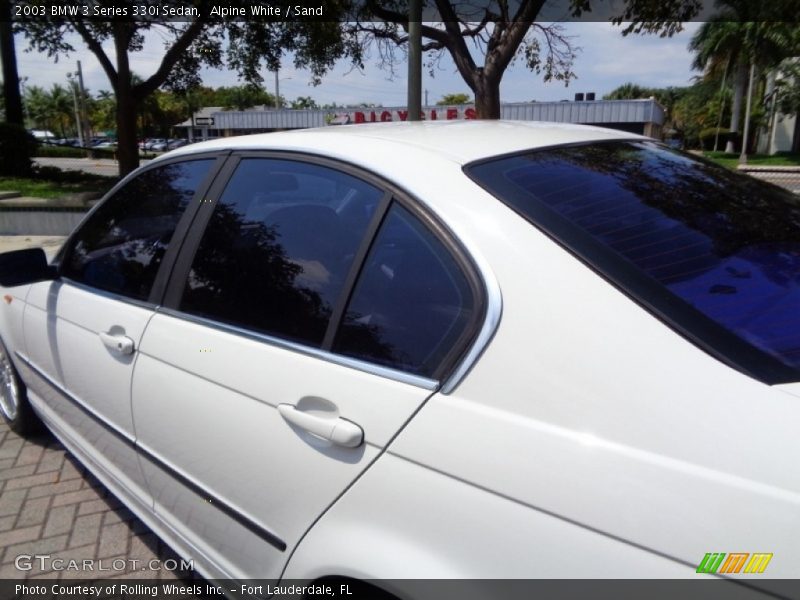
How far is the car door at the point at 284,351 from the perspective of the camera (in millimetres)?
1466

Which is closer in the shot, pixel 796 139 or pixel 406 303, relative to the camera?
pixel 406 303

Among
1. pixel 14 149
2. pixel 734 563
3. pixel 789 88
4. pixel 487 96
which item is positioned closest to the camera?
pixel 734 563

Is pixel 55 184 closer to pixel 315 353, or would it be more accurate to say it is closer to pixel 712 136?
pixel 315 353

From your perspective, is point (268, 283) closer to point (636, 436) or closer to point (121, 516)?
point (636, 436)

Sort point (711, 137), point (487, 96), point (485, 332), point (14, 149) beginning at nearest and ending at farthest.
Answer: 1. point (485, 332)
2. point (487, 96)
3. point (14, 149)
4. point (711, 137)

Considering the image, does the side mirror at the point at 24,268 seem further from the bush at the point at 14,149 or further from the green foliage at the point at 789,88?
the green foliage at the point at 789,88

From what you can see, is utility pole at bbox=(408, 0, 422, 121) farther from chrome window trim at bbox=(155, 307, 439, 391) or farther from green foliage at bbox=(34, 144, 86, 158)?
green foliage at bbox=(34, 144, 86, 158)

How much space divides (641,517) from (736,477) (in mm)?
166

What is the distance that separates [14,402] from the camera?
361 cm

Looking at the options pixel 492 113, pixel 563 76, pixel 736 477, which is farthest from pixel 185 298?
pixel 563 76

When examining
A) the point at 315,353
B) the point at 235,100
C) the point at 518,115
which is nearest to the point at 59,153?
the point at 235,100

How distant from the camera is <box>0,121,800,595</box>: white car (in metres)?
1.09

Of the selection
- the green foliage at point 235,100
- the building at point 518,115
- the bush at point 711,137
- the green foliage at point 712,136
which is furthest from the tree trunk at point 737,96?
the green foliage at point 235,100

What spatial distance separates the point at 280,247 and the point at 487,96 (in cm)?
936
